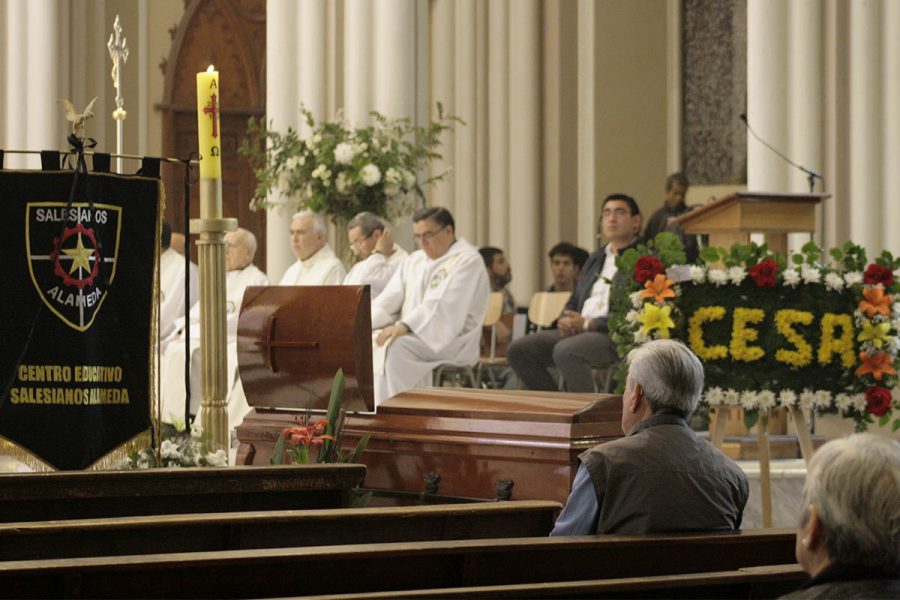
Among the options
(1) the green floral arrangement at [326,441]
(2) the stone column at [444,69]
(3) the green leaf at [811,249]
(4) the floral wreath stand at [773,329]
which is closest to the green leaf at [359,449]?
(1) the green floral arrangement at [326,441]

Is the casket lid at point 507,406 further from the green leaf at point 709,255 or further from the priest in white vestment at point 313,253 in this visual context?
the priest in white vestment at point 313,253

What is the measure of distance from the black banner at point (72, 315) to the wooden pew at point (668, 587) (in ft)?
8.18

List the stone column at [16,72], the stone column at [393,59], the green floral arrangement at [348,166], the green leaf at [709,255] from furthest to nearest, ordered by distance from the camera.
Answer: the stone column at [16,72], the stone column at [393,59], the green floral arrangement at [348,166], the green leaf at [709,255]

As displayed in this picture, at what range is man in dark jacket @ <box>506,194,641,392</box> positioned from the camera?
331 inches

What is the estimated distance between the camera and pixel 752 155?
888cm

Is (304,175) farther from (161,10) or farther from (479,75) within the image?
(161,10)

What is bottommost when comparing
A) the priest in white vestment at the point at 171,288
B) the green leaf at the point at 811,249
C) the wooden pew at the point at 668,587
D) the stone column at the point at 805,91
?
the wooden pew at the point at 668,587

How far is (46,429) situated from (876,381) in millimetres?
3225

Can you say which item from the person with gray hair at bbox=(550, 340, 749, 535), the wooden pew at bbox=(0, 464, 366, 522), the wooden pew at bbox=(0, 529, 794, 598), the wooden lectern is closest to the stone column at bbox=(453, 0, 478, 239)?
the wooden lectern

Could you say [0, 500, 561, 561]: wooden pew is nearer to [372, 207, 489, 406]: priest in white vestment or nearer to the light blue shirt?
the light blue shirt

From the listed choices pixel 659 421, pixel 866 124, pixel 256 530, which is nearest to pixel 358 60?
pixel 866 124

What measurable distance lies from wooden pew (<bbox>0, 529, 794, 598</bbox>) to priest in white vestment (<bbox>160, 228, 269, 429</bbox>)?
6.39 metres

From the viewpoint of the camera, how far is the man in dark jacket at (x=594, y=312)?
331 inches

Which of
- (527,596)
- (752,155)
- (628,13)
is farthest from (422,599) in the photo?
(628,13)
